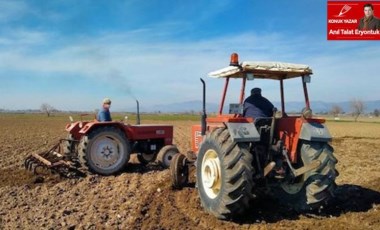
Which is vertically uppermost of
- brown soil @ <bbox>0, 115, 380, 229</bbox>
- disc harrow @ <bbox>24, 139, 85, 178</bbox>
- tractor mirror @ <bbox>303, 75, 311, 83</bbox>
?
tractor mirror @ <bbox>303, 75, 311, 83</bbox>

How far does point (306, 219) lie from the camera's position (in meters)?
5.79

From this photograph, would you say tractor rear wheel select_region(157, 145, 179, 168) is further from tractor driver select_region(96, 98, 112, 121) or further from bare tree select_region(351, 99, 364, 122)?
bare tree select_region(351, 99, 364, 122)

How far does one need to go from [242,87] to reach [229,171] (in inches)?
55.9

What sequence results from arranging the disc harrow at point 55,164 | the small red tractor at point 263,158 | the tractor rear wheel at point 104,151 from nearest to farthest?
1. the small red tractor at point 263,158
2. the disc harrow at point 55,164
3. the tractor rear wheel at point 104,151

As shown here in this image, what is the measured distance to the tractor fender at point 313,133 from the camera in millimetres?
5672

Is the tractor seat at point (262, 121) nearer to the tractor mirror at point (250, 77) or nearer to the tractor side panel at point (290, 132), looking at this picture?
the tractor side panel at point (290, 132)

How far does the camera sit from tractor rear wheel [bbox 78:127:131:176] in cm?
937

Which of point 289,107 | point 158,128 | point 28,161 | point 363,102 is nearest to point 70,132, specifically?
point 28,161

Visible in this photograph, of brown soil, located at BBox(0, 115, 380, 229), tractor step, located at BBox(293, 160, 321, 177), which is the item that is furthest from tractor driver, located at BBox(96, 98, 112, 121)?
tractor step, located at BBox(293, 160, 321, 177)

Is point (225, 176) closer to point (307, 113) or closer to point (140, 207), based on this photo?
point (307, 113)

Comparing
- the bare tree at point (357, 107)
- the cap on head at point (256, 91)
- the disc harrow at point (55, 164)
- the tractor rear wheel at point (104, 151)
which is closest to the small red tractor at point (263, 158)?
the cap on head at point (256, 91)

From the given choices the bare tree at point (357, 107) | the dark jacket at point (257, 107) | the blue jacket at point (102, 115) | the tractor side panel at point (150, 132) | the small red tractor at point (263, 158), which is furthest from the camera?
the bare tree at point (357, 107)

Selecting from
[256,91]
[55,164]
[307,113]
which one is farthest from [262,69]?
[55,164]

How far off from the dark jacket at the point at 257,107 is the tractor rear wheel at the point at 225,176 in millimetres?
610
